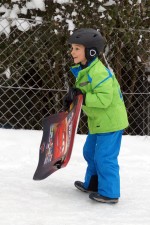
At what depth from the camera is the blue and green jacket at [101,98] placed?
3.11 meters

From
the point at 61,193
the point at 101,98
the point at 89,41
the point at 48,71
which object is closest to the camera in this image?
the point at 101,98

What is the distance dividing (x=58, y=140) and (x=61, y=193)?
0.41 metres

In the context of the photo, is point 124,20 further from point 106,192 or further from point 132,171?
point 106,192

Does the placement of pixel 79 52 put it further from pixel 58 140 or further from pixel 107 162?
pixel 107 162

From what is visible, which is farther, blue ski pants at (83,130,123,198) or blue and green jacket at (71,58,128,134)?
blue ski pants at (83,130,123,198)

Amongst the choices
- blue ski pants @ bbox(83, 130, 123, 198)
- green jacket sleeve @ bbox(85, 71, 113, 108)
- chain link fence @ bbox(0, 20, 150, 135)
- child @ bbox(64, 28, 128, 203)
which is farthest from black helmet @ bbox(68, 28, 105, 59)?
chain link fence @ bbox(0, 20, 150, 135)

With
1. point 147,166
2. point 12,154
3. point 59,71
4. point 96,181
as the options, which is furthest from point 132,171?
point 59,71

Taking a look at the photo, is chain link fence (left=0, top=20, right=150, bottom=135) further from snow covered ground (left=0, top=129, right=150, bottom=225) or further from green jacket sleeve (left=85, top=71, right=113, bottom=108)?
green jacket sleeve (left=85, top=71, right=113, bottom=108)

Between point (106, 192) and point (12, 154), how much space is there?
1334 millimetres

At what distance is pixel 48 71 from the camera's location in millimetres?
5289

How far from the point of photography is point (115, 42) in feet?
17.8

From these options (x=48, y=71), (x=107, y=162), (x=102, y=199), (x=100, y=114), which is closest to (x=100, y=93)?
(x=100, y=114)

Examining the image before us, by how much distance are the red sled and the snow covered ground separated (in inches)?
8.3

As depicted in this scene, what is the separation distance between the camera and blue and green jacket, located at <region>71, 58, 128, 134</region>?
3111mm
